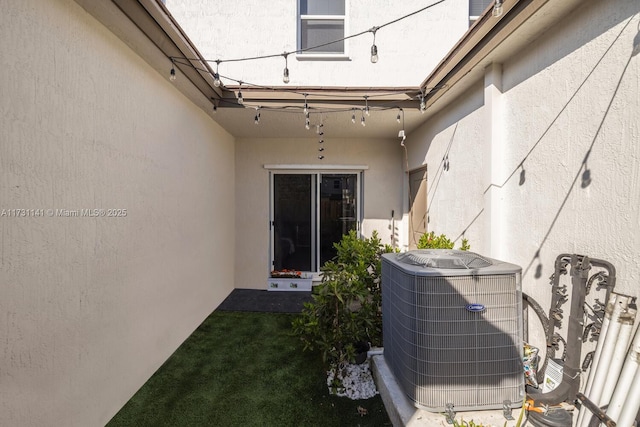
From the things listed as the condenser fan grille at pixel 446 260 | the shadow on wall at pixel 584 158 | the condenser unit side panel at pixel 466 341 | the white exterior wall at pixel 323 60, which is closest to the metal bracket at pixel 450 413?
the condenser unit side panel at pixel 466 341

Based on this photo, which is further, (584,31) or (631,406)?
(584,31)

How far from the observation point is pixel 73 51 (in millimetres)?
1663

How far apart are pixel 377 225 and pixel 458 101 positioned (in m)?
2.44

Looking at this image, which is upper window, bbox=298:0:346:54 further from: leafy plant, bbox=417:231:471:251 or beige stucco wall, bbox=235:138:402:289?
leafy plant, bbox=417:231:471:251

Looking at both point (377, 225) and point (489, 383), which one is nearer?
point (489, 383)

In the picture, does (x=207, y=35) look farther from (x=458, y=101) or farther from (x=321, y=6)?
(x=458, y=101)

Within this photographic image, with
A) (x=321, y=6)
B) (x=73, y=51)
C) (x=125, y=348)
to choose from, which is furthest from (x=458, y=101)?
(x=125, y=348)

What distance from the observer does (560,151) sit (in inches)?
71.3

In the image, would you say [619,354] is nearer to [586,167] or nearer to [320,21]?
[586,167]

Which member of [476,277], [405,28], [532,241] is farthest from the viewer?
[405,28]

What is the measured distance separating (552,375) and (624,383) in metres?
0.51

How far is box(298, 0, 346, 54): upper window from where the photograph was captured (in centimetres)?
404

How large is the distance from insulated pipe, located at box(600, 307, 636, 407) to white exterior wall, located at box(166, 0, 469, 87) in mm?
3516

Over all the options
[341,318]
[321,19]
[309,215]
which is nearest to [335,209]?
[309,215]
